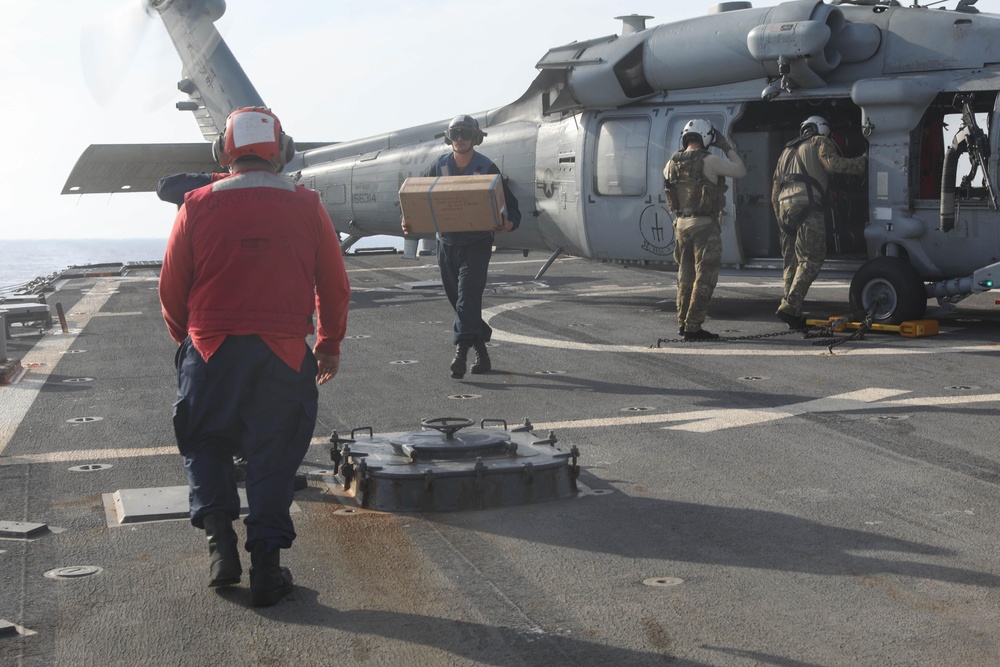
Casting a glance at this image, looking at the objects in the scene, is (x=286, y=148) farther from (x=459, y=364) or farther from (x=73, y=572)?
(x=459, y=364)

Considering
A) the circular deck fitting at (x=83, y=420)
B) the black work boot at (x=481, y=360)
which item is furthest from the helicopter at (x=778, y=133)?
the circular deck fitting at (x=83, y=420)

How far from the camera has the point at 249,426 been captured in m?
4.26

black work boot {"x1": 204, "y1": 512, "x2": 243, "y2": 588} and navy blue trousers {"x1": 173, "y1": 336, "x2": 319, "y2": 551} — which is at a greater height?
navy blue trousers {"x1": 173, "y1": 336, "x2": 319, "y2": 551}

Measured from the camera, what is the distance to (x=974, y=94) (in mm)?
10672

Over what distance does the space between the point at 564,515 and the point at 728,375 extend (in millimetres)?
4043

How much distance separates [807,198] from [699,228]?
3.77 ft

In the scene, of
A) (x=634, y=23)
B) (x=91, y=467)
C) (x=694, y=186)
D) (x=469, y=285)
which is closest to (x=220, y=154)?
(x=91, y=467)


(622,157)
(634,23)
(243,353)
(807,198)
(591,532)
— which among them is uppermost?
(634,23)

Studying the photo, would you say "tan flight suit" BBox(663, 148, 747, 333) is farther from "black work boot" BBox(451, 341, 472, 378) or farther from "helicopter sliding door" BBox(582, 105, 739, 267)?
"black work boot" BBox(451, 341, 472, 378)

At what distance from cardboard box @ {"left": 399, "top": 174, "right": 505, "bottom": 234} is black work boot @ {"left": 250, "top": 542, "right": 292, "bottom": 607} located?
5246mm

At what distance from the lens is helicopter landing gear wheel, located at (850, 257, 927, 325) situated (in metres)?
10.8

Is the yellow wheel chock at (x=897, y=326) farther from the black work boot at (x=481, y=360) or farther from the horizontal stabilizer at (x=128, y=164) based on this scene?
the horizontal stabilizer at (x=128, y=164)

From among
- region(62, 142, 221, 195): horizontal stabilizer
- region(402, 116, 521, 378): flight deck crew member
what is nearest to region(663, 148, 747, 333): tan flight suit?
region(402, 116, 521, 378): flight deck crew member

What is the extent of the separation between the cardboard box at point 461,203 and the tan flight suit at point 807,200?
11.5 ft
